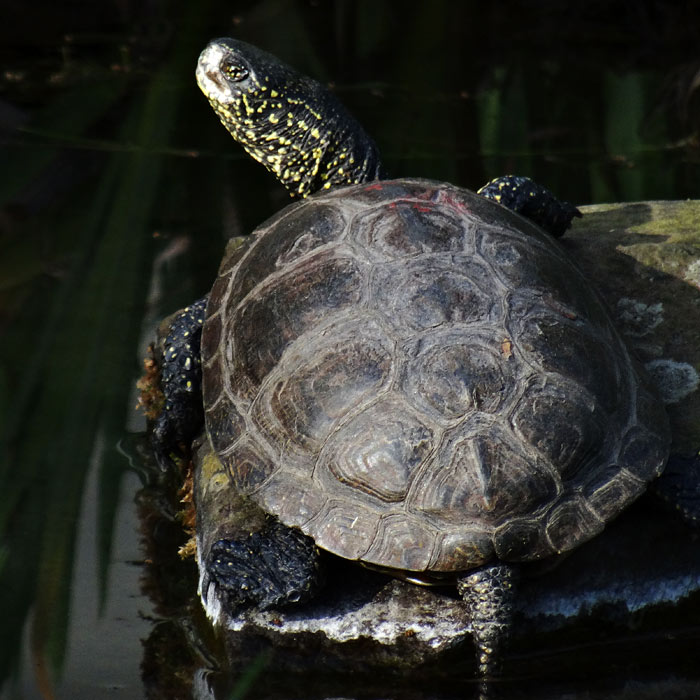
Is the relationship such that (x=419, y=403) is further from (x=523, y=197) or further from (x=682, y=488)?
(x=523, y=197)

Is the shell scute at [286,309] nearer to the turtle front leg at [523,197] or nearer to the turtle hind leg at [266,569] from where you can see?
the turtle hind leg at [266,569]

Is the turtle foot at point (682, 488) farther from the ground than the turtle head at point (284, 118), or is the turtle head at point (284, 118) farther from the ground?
the turtle head at point (284, 118)

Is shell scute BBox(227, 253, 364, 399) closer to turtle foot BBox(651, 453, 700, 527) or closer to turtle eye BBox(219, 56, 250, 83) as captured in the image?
turtle foot BBox(651, 453, 700, 527)

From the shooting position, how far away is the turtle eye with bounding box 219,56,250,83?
3.19m

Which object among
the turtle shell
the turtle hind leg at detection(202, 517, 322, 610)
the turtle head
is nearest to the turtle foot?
the turtle shell

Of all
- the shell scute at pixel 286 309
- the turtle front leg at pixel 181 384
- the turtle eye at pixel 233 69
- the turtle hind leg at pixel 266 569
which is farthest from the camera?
the turtle eye at pixel 233 69

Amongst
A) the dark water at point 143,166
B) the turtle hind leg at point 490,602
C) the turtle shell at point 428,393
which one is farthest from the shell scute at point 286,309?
the turtle hind leg at point 490,602

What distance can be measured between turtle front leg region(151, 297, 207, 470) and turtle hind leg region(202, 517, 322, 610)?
63 centimetres

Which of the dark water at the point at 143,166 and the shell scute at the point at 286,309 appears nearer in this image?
the dark water at the point at 143,166

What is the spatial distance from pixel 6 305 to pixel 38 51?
3351mm

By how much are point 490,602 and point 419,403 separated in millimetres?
444

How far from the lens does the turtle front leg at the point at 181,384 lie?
2.87 meters

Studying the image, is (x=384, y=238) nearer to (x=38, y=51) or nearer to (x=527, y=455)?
(x=527, y=455)

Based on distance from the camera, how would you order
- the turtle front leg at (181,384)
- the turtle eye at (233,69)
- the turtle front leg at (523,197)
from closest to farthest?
the turtle front leg at (181,384), the turtle front leg at (523,197), the turtle eye at (233,69)
